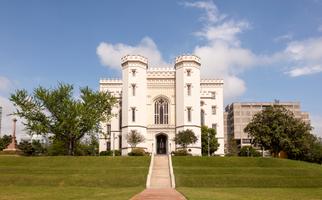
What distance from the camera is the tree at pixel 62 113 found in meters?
57.1

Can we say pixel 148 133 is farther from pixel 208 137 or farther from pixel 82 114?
pixel 82 114

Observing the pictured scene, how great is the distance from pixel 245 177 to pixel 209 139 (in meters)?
36.4

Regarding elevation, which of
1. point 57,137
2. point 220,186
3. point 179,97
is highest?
point 179,97

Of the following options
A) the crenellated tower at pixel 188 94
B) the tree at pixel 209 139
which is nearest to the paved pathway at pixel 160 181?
the crenellated tower at pixel 188 94

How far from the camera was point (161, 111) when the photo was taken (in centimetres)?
7250

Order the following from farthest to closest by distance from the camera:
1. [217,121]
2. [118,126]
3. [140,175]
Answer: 1. [217,121]
2. [118,126]
3. [140,175]

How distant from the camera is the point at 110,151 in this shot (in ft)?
238

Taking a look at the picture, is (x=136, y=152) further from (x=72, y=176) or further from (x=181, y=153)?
(x=72, y=176)

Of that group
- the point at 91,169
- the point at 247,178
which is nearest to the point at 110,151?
the point at 91,169

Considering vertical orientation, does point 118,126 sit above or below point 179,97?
below

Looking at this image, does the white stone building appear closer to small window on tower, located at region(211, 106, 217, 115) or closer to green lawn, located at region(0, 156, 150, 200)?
small window on tower, located at region(211, 106, 217, 115)

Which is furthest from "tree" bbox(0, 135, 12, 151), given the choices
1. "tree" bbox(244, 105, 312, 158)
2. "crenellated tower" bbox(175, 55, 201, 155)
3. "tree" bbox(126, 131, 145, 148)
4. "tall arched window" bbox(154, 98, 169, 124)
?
"tree" bbox(244, 105, 312, 158)

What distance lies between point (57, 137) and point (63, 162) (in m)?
12.7

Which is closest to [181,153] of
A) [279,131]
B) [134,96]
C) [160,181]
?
[134,96]
